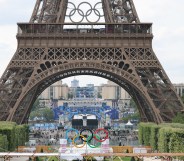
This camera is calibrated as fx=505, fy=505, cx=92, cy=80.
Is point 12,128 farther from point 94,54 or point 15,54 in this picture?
point 94,54

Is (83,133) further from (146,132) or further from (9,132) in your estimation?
(9,132)

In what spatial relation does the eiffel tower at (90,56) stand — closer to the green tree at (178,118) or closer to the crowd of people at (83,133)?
the green tree at (178,118)

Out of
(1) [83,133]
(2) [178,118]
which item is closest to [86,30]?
(2) [178,118]

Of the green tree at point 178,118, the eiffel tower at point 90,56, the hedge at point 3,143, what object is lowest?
the hedge at point 3,143

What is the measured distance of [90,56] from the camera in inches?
2052

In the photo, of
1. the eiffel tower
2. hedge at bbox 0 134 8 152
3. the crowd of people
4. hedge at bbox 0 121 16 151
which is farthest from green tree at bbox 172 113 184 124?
the crowd of people

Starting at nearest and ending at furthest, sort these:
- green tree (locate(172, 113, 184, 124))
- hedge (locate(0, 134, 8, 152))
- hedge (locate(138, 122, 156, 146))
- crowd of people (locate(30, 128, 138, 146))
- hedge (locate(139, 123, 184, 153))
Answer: hedge (locate(139, 123, 184, 153))
hedge (locate(0, 134, 8, 152))
green tree (locate(172, 113, 184, 124))
hedge (locate(138, 122, 156, 146))
crowd of people (locate(30, 128, 138, 146))

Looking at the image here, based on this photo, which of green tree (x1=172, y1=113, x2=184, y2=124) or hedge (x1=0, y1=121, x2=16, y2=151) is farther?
green tree (x1=172, y1=113, x2=184, y2=124)

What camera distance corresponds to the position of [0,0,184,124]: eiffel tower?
5075 cm

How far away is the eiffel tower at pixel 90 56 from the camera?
50.8 metres

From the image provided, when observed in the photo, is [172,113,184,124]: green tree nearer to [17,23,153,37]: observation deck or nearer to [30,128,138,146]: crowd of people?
[17,23,153,37]: observation deck

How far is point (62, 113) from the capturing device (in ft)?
394

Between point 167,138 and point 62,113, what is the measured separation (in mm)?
76448

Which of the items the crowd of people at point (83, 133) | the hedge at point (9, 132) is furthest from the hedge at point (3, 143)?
the crowd of people at point (83, 133)
